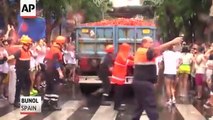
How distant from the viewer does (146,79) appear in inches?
460

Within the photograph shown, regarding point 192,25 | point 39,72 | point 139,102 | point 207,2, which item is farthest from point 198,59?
point 192,25

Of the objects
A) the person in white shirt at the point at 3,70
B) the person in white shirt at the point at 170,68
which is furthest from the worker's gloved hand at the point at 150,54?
the person in white shirt at the point at 170,68

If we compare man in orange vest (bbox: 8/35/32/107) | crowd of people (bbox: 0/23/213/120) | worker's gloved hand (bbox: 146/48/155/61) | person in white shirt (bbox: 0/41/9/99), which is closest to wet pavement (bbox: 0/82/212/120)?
crowd of people (bbox: 0/23/213/120)

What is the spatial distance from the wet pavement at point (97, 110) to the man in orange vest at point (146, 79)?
3.19m

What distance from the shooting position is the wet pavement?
14.9 m

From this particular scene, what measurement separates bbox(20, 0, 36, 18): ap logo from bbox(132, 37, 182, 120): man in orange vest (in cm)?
Result: 232

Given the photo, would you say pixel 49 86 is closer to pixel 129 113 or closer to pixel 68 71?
pixel 129 113

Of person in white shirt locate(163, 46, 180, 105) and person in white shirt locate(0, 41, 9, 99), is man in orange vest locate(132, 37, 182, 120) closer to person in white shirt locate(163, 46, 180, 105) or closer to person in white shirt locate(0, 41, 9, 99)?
person in white shirt locate(0, 41, 9, 99)

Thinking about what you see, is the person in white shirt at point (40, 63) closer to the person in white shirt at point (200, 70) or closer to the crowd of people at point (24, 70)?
the crowd of people at point (24, 70)

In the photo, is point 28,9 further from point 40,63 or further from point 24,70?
point 40,63

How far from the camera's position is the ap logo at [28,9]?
12118 mm

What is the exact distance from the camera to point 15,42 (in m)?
17.8

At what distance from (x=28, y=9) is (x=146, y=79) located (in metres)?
2.81

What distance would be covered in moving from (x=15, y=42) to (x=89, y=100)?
128 inches
